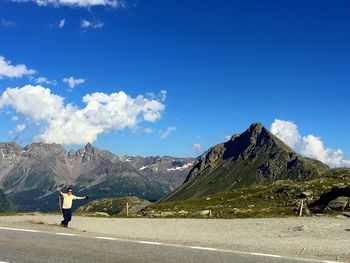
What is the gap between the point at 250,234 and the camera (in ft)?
108

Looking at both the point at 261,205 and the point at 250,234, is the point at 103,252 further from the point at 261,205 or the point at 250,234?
the point at 261,205

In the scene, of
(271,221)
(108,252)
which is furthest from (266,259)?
(271,221)

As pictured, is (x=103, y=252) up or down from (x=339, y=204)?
down

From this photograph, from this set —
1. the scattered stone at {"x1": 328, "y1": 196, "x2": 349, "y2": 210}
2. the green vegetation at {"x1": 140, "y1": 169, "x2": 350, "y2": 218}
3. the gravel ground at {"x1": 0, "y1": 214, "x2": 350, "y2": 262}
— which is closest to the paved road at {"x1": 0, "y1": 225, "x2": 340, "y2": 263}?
the gravel ground at {"x1": 0, "y1": 214, "x2": 350, "y2": 262}

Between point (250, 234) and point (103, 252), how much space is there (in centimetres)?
1672

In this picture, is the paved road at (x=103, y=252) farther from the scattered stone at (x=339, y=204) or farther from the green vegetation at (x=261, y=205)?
the scattered stone at (x=339, y=204)

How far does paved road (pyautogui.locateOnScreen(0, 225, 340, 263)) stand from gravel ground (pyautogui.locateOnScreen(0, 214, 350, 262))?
288 centimetres

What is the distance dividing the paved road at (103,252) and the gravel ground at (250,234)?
2882 millimetres

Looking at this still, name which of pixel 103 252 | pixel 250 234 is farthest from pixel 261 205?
pixel 103 252

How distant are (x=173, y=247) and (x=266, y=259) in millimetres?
4608

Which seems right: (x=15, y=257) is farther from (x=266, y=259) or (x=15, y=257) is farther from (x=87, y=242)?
(x=266, y=259)

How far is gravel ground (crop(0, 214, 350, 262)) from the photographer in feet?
74.3

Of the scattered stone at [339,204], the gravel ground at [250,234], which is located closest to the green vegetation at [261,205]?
the scattered stone at [339,204]

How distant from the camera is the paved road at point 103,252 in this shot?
1733 cm
